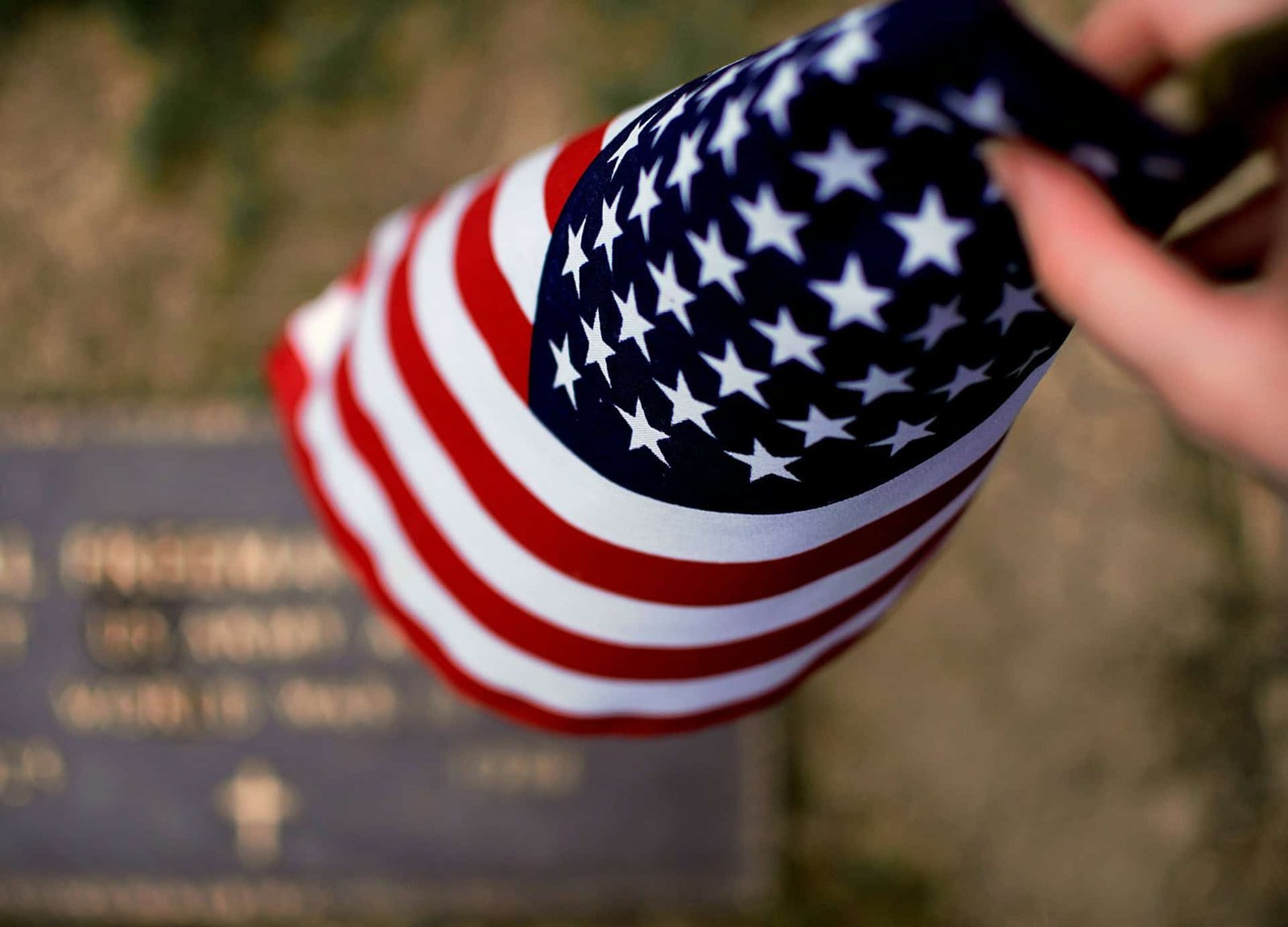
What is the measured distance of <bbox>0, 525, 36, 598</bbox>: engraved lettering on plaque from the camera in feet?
5.08

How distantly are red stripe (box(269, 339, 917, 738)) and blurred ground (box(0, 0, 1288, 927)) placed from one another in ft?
3.07

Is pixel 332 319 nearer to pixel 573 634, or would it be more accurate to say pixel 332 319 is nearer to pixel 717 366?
pixel 573 634

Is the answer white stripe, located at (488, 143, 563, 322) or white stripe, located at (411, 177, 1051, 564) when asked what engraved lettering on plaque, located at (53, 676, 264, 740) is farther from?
white stripe, located at (488, 143, 563, 322)

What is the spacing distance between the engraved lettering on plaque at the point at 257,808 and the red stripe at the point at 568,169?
1239 mm

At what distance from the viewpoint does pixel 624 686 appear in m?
0.78

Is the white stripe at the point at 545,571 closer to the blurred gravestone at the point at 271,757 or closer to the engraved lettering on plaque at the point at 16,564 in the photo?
the blurred gravestone at the point at 271,757

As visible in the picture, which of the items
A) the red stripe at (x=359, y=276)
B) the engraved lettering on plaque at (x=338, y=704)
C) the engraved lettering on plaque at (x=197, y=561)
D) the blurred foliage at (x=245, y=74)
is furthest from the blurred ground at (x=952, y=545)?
the red stripe at (x=359, y=276)

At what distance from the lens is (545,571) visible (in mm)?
725

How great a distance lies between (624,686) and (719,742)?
0.84 metres

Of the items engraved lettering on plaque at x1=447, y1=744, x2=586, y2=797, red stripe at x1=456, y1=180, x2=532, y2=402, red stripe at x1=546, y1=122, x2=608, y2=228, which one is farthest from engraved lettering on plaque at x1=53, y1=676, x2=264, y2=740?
red stripe at x1=546, y1=122, x2=608, y2=228

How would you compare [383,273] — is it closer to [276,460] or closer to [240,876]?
[276,460]

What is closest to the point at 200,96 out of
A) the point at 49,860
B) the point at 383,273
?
the point at 383,273

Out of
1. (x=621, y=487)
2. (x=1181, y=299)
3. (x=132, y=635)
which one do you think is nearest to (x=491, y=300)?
(x=621, y=487)

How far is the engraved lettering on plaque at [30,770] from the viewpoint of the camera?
1545 millimetres
